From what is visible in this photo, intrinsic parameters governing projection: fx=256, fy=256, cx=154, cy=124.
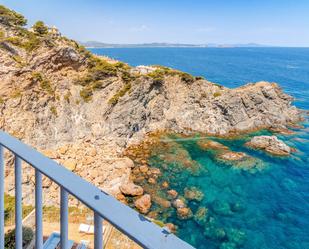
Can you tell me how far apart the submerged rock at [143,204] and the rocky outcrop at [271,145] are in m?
17.9

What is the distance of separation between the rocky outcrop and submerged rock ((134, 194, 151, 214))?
1789cm

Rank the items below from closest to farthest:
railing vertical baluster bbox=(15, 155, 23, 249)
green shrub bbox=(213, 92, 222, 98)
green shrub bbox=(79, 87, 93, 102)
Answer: railing vertical baluster bbox=(15, 155, 23, 249), green shrub bbox=(79, 87, 93, 102), green shrub bbox=(213, 92, 222, 98)

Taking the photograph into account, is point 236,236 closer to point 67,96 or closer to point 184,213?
point 184,213

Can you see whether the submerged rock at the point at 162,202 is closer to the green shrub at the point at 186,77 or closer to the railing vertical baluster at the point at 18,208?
the railing vertical baluster at the point at 18,208

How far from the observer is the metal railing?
1212 millimetres

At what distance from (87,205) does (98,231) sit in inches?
6.3

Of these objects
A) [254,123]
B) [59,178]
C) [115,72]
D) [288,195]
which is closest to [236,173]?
[288,195]

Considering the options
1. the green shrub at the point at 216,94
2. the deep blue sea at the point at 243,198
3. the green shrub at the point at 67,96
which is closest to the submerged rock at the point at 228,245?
the deep blue sea at the point at 243,198

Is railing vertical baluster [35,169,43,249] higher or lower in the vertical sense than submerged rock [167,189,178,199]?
higher

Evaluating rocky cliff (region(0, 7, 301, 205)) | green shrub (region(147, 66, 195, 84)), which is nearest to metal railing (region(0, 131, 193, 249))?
rocky cliff (region(0, 7, 301, 205))

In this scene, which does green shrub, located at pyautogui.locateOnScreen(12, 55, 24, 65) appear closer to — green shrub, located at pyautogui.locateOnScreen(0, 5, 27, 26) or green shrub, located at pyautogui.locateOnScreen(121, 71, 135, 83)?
green shrub, located at pyautogui.locateOnScreen(0, 5, 27, 26)

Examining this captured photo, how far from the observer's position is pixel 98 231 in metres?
1.42

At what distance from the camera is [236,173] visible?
2686cm

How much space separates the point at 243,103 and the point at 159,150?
17192 mm
